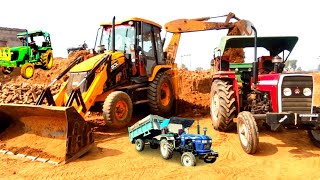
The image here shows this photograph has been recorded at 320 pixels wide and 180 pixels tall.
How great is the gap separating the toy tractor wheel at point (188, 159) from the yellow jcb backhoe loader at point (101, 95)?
1885mm

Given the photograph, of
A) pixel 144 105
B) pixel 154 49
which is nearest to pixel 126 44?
pixel 154 49

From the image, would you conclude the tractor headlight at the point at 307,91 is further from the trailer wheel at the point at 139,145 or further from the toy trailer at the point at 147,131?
the trailer wheel at the point at 139,145

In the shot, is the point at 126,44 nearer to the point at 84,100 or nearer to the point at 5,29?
the point at 84,100

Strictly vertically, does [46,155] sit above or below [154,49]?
below

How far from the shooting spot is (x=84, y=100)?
7309 millimetres

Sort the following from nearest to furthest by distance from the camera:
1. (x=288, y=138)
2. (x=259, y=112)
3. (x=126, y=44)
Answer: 1. (x=259, y=112)
2. (x=288, y=138)
3. (x=126, y=44)

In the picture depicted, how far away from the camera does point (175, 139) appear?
548 cm

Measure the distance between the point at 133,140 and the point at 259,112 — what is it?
2683 millimetres

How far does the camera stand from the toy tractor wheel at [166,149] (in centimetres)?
548

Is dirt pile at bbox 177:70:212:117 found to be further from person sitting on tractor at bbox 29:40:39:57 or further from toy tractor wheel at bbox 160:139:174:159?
person sitting on tractor at bbox 29:40:39:57

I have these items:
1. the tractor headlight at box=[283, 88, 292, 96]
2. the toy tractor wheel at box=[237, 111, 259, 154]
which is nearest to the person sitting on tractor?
the toy tractor wheel at box=[237, 111, 259, 154]

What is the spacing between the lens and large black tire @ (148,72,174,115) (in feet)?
30.0

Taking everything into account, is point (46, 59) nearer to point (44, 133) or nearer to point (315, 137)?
point (44, 133)

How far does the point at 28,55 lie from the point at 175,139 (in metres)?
11.5
